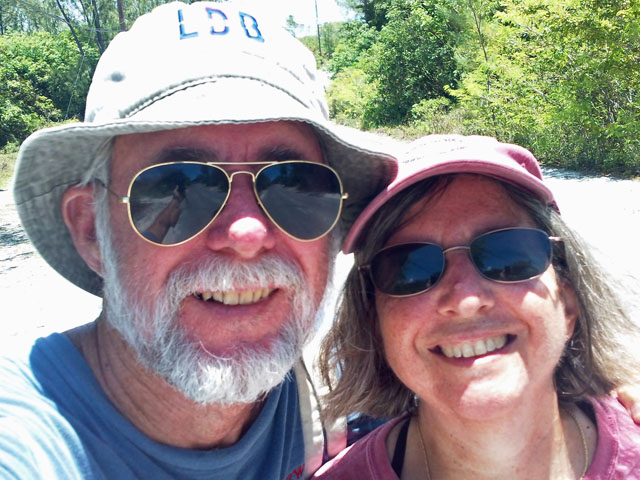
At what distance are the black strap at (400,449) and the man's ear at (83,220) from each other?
1128 millimetres

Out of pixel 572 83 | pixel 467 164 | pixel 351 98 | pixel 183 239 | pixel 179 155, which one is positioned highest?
pixel 179 155

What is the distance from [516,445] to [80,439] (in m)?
1.23

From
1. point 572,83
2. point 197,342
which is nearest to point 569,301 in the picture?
point 197,342

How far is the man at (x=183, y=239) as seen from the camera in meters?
1.48

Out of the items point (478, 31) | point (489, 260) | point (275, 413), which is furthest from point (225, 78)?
point (478, 31)

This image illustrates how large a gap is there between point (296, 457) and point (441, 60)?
19.9 meters

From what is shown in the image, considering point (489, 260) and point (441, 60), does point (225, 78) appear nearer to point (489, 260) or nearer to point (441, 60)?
point (489, 260)

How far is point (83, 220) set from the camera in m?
1.73

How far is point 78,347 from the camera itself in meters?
1.73

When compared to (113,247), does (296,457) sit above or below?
below

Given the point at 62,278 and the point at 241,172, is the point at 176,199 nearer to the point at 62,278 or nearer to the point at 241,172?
the point at 241,172

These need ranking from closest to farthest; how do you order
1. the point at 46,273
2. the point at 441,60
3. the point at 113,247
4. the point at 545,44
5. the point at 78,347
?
the point at 113,247 → the point at 78,347 → the point at 46,273 → the point at 545,44 → the point at 441,60

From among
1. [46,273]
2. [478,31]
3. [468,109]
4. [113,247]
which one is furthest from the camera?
[478,31]

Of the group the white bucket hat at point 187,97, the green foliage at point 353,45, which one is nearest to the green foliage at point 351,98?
the green foliage at point 353,45
